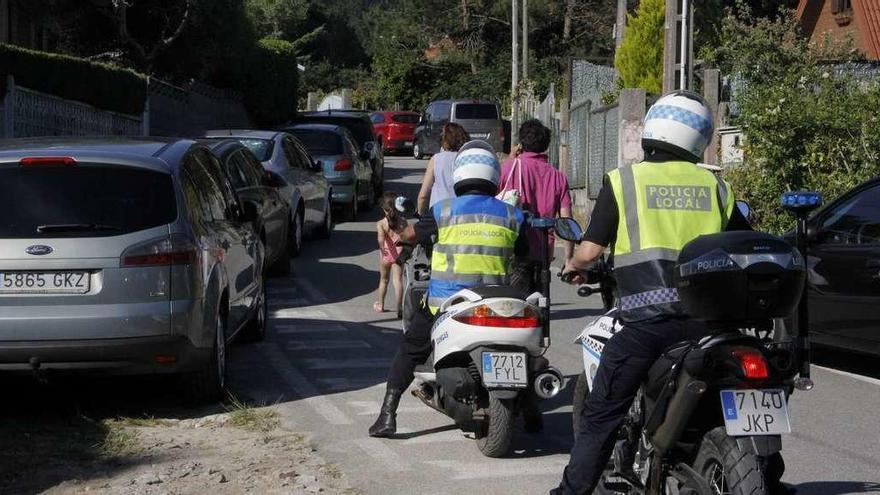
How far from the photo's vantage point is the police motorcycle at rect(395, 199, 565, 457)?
696 cm

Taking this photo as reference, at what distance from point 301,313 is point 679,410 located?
838cm

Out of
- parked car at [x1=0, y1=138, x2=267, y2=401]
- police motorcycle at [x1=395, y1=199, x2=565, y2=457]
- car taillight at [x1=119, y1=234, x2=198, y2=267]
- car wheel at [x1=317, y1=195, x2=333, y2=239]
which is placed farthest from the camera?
car wheel at [x1=317, y1=195, x2=333, y2=239]

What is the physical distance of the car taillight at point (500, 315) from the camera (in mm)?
6992

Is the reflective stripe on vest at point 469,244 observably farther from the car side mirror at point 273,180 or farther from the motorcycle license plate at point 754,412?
the car side mirror at point 273,180

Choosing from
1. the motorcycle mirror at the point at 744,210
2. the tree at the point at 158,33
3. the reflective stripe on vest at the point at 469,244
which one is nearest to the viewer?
the motorcycle mirror at the point at 744,210

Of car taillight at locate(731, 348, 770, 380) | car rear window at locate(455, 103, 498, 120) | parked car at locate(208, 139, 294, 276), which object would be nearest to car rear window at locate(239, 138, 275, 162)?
parked car at locate(208, 139, 294, 276)

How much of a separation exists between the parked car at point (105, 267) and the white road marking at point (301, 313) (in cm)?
398

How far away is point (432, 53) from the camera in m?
62.7

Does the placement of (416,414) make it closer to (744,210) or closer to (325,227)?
(744,210)

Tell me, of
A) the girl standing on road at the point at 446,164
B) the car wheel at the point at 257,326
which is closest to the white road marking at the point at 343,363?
the car wheel at the point at 257,326

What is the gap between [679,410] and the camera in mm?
4668

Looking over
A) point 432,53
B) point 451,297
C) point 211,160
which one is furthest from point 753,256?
point 432,53

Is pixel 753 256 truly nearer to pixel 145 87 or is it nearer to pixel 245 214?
pixel 245 214

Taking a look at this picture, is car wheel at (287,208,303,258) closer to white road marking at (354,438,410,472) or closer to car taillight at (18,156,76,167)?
car taillight at (18,156,76,167)
